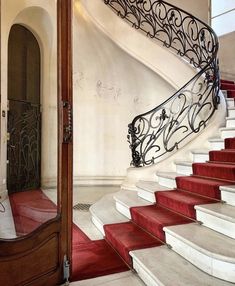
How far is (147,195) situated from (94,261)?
4.00 ft

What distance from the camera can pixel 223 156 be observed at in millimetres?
3094

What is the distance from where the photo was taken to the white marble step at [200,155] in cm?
339

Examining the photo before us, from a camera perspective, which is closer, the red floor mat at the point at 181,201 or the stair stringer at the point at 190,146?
the red floor mat at the point at 181,201

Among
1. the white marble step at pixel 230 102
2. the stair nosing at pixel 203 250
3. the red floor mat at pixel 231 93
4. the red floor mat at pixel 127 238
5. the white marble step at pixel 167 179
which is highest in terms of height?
the red floor mat at pixel 231 93

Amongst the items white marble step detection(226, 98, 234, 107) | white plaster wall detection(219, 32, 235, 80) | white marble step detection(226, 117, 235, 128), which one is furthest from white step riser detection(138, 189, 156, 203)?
white plaster wall detection(219, 32, 235, 80)

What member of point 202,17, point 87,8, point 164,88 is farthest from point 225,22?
point 87,8

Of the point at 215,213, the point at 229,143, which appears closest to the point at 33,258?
the point at 215,213

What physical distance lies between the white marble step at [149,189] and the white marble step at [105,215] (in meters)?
0.39

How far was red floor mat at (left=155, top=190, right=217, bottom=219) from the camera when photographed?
8.13 feet

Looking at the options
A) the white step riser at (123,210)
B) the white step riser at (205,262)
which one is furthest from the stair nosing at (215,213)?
the white step riser at (123,210)

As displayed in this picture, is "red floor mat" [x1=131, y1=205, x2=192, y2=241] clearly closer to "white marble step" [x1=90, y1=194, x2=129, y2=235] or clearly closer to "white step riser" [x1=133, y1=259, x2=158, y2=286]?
"white marble step" [x1=90, y1=194, x2=129, y2=235]

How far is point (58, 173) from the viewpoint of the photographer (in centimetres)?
196

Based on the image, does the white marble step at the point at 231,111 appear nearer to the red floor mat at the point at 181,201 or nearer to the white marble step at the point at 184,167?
the white marble step at the point at 184,167

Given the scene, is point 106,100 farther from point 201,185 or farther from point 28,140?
point 201,185
